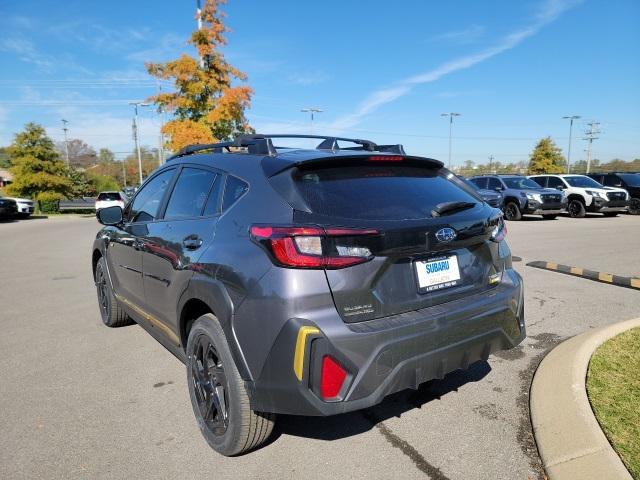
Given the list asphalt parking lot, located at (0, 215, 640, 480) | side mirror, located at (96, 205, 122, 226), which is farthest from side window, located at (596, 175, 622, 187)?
side mirror, located at (96, 205, 122, 226)

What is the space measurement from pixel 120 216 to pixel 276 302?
2867mm

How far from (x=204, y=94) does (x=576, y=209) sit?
1757 cm

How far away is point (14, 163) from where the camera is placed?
1225 inches

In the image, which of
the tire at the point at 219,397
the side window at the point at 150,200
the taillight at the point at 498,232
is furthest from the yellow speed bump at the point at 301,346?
the side window at the point at 150,200

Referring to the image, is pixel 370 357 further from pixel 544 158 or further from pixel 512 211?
pixel 544 158

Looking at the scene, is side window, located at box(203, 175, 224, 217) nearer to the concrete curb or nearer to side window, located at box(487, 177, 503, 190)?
the concrete curb

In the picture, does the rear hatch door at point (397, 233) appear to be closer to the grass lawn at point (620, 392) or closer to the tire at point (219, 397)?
the tire at point (219, 397)

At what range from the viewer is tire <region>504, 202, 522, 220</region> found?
60.9 feet

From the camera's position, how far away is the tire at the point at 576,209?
19266 millimetres

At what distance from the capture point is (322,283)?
217 cm

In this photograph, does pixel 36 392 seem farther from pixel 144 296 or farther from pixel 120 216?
pixel 120 216

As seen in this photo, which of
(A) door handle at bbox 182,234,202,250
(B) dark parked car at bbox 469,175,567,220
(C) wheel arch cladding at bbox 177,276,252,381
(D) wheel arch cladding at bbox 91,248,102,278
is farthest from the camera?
(B) dark parked car at bbox 469,175,567,220

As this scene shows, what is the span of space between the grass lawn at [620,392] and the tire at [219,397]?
191cm

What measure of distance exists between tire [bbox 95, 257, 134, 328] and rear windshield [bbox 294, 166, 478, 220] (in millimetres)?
3146
